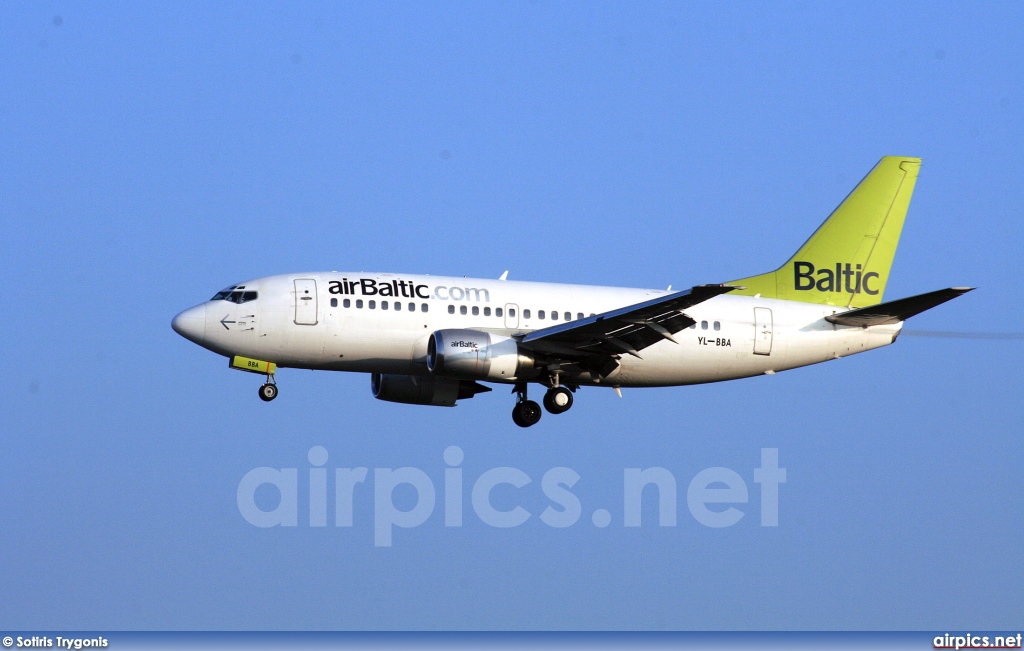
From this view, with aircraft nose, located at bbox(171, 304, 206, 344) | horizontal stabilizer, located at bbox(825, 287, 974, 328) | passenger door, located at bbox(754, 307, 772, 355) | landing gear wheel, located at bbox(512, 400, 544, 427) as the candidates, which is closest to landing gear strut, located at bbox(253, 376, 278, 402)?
aircraft nose, located at bbox(171, 304, 206, 344)

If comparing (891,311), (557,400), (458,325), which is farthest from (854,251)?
(458,325)

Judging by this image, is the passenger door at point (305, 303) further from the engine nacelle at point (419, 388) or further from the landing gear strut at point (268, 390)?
the engine nacelle at point (419, 388)

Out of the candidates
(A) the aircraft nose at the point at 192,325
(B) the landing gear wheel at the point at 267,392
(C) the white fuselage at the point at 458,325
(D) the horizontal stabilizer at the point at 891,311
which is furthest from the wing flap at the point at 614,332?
(A) the aircraft nose at the point at 192,325

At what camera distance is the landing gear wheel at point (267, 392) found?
47281 mm

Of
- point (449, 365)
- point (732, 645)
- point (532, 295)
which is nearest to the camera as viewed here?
point (732, 645)

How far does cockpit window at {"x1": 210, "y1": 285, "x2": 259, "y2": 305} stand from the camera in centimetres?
4709

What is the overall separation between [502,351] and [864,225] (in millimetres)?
15991

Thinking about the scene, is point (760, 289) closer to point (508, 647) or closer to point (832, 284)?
point (832, 284)

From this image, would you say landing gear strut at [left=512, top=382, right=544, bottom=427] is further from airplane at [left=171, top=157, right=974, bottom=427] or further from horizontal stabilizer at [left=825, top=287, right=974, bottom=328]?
horizontal stabilizer at [left=825, top=287, right=974, bottom=328]

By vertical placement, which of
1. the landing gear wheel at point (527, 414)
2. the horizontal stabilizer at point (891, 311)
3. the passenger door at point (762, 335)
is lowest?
the landing gear wheel at point (527, 414)

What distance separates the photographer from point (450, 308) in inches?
1861

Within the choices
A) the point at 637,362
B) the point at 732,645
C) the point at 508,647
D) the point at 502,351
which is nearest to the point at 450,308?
the point at 502,351

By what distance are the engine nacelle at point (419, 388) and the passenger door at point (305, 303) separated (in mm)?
5293

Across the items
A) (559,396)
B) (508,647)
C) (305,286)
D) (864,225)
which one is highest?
(864,225)
